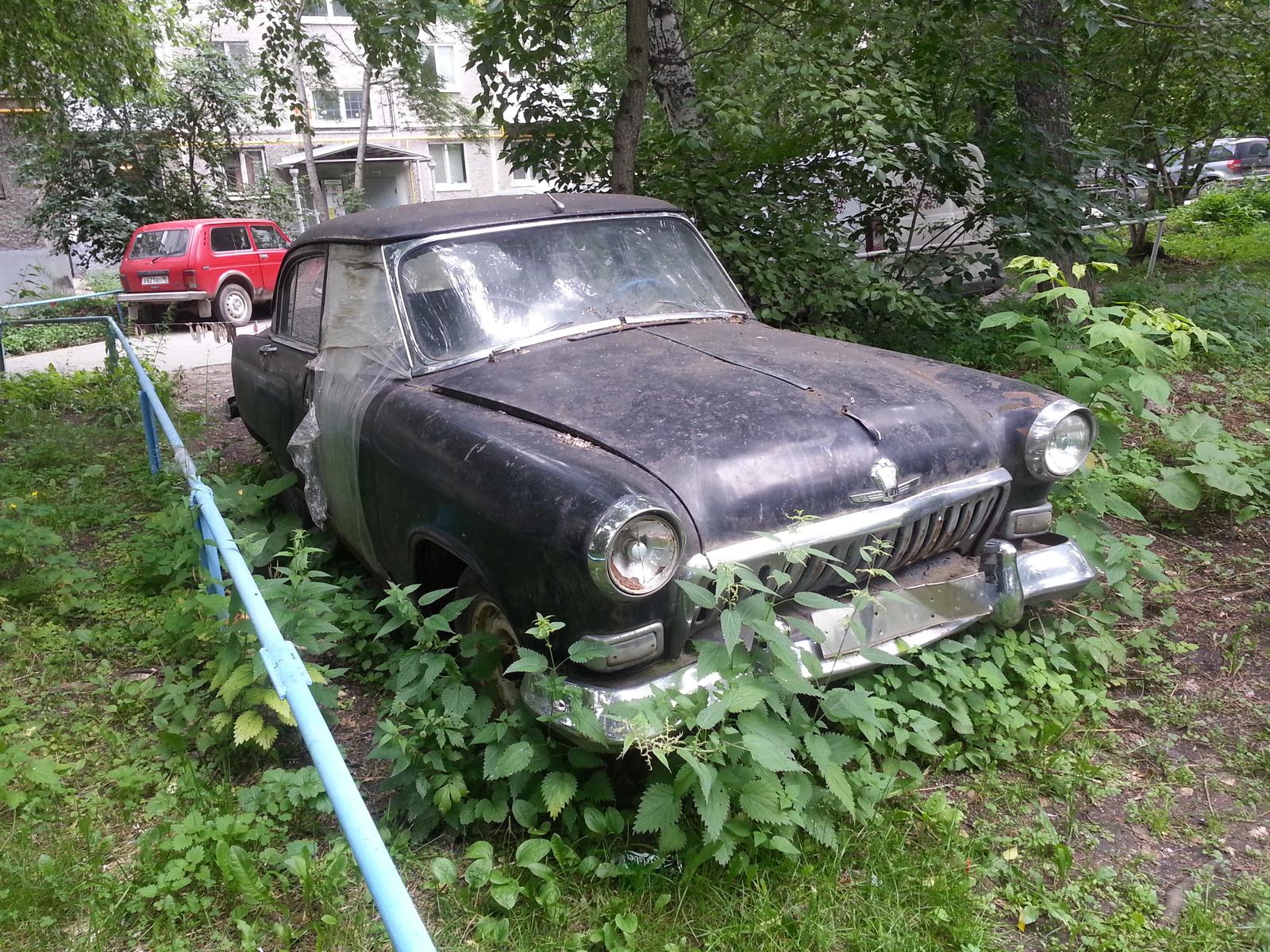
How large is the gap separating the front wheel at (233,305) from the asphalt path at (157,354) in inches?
8.9

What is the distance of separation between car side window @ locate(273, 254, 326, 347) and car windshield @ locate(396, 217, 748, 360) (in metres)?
0.88

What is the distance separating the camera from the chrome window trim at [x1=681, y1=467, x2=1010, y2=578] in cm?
254

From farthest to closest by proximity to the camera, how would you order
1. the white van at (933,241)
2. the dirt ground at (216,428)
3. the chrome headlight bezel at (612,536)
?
the white van at (933,241)
the dirt ground at (216,428)
the chrome headlight bezel at (612,536)

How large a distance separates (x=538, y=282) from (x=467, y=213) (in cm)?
45

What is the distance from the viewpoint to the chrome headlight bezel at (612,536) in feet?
7.61

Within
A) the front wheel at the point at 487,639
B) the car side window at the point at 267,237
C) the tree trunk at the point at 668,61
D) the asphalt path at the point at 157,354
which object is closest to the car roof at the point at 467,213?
the front wheel at the point at 487,639

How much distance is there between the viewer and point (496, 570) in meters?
2.64

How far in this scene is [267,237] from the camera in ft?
49.5

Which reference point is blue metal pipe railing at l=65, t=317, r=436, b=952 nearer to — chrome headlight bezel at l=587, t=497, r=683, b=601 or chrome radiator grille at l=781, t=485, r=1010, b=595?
chrome headlight bezel at l=587, t=497, r=683, b=601

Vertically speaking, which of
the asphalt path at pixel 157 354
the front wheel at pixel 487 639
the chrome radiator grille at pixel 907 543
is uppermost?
the chrome radiator grille at pixel 907 543

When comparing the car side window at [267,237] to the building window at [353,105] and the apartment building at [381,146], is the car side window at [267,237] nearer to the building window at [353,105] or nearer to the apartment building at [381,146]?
the apartment building at [381,146]

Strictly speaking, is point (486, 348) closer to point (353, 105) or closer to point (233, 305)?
point (233, 305)

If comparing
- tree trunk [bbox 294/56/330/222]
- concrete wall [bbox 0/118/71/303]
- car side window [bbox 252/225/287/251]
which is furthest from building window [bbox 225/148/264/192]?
car side window [bbox 252/225/287/251]

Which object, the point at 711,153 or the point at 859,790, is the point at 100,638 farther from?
the point at 711,153
